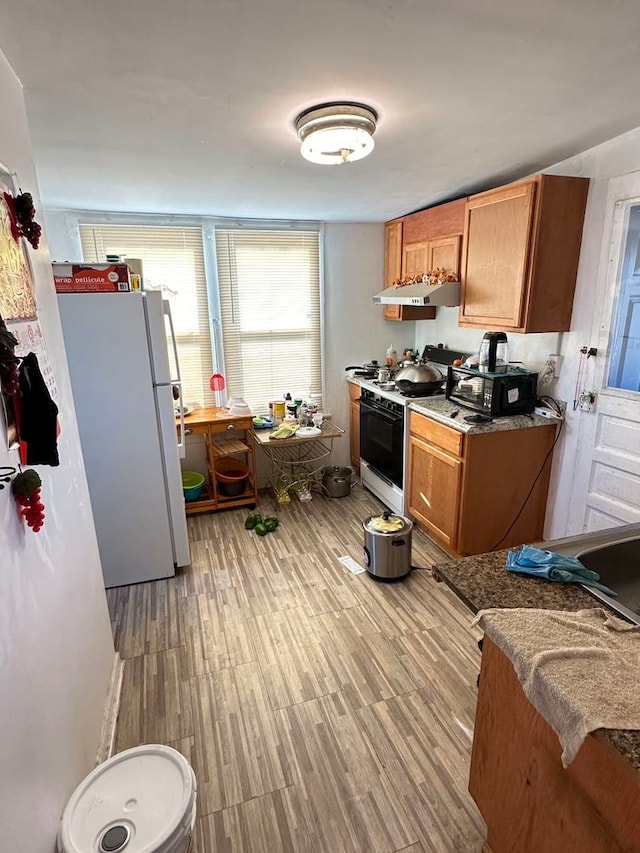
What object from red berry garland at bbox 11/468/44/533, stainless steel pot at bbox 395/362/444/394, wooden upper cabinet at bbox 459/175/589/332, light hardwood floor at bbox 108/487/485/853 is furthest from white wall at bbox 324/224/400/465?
red berry garland at bbox 11/468/44/533

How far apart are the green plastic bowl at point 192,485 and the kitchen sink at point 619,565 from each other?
2999 mm

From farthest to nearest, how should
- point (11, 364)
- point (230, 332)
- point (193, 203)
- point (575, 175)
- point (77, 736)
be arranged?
point (230, 332) → point (193, 203) → point (575, 175) → point (77, 736) → point (11, 364)

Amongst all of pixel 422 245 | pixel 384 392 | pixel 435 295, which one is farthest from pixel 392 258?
pixel 384 392

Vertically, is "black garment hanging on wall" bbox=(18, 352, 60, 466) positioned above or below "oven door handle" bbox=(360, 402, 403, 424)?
above

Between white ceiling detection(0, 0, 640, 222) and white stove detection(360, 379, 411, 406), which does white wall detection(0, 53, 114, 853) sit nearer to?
white ceiling detection(0, 0, 640, 222)

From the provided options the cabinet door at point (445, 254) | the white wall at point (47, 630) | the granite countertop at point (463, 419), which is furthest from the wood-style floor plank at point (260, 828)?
the cabinet door at point (445, 254)

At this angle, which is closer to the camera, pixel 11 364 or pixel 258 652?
pixel 11 364

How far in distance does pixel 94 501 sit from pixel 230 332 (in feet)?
6.36

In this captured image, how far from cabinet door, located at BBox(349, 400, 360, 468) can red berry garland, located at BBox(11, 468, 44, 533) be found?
3.20m

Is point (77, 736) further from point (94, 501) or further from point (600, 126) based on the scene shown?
point (600, 126)

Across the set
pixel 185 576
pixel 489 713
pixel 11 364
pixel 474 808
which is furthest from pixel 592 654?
pixel 185 576

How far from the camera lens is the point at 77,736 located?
143 centimetres

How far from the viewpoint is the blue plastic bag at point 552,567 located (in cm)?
114

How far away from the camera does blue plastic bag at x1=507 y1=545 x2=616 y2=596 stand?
114cm
